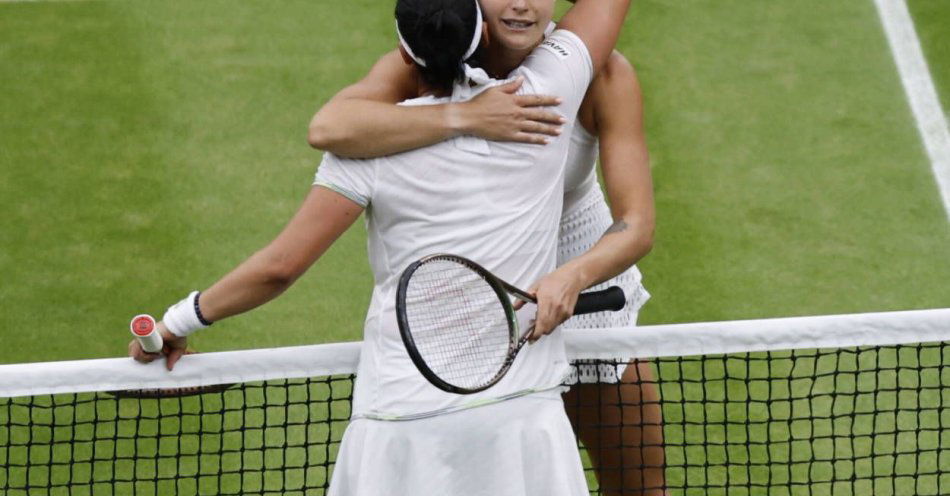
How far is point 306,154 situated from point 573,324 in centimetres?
391

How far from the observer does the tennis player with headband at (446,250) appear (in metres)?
4.46

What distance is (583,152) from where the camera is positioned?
5008 millimetres

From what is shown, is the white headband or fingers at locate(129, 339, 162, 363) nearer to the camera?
the white headband

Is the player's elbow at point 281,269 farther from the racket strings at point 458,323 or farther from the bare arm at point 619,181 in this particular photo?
the bare arm at point 619,181

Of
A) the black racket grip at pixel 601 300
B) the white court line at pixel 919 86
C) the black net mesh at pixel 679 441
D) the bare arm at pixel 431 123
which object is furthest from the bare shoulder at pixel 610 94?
the white court line at pixel 919 86

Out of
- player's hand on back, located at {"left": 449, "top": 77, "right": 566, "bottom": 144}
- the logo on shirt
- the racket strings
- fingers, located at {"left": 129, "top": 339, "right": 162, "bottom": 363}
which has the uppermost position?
the logo on shirt

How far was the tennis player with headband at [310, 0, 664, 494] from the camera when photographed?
448 cm

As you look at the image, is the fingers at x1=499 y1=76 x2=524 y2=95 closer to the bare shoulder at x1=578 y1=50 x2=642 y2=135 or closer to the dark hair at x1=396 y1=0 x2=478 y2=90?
the dark hair at x1=396 y1=0 x2=478 y2=90

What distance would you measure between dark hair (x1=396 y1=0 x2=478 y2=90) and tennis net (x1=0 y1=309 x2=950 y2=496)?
1.12 meters

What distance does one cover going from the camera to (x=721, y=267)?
841cm

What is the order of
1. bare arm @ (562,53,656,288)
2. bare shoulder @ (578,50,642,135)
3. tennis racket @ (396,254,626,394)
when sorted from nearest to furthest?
1. tennis racket @ (396,254,626,394)
2. bare arm @ (562,53,656,288)
3. bare shoulder @ (578,50,642,135)

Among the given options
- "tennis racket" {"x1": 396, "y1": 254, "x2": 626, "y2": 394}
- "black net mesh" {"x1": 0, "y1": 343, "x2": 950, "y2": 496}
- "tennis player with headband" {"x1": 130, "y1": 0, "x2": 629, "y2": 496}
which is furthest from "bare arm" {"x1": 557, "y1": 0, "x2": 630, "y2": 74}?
"black net mesh" {"x1": 0, "y1": 343, "x2": 950, "y2": 496}

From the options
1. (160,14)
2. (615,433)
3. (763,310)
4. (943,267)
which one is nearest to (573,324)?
(615,433)

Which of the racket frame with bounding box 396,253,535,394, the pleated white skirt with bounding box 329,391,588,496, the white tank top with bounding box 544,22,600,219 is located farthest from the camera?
the white tank top with bounding box 544,22,600,219
